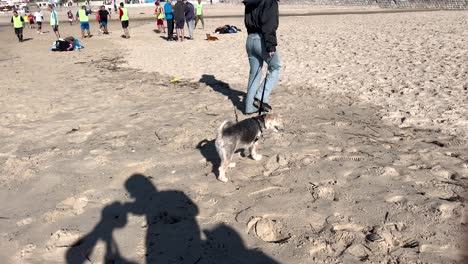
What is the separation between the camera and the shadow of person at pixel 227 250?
11.0 feet

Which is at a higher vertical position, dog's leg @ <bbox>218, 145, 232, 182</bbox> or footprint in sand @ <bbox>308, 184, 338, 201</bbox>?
dog's leg @ <bbox>218, 145, 232, 182</bbox>

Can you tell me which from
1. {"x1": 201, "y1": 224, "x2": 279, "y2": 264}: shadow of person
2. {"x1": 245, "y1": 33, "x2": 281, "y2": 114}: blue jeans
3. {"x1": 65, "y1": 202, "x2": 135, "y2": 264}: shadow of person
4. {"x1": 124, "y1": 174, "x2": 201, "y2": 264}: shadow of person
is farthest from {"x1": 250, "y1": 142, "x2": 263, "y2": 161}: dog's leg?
{"x1": 65, "y1": 202, "x2": 135, "y2": 264}: shadow of person

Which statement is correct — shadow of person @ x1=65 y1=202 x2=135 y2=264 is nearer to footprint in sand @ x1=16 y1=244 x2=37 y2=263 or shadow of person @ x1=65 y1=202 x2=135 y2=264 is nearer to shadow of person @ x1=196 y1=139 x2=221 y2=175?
footprint in sand @ x1=16 y1=244 x2=37 y2=263

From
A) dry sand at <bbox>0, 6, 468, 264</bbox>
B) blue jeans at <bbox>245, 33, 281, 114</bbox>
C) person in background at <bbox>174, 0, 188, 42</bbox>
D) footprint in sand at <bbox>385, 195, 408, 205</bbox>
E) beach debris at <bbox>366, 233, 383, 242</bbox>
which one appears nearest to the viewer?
beach debris at <bbox>366, 233, 383, 242</bbox>

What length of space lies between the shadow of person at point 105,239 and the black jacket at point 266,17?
3.64 meters

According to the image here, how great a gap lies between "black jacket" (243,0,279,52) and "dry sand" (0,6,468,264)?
60.6 inches

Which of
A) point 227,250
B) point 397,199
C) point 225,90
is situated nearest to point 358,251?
point 397,199

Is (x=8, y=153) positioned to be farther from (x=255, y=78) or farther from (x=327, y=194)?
(x=327, y=194)

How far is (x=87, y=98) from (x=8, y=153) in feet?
11.1

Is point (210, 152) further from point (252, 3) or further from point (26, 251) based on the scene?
point (26, 251)

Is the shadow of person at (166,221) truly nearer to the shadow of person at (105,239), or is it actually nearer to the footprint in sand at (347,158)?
the shadow of person at (105,239)

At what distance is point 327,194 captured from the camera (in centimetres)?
429

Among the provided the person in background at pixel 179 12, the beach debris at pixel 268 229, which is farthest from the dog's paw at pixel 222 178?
the person in background at pixel 179 12

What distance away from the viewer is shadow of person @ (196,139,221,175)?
5250 millimetres
